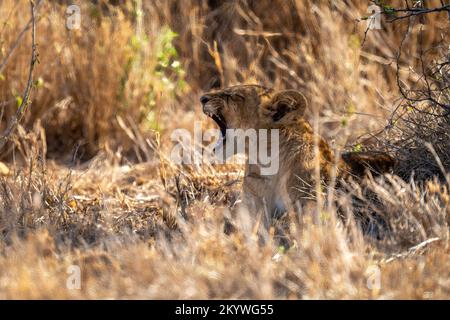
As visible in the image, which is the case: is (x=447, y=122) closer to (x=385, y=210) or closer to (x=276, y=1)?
(x=385, y=210)

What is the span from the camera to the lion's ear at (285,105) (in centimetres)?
470

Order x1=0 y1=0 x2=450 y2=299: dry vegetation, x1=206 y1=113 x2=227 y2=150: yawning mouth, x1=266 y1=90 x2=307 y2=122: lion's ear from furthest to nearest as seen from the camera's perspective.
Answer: x1=206 y1=113 x2=227 y2=150: yawning mouth, x1=266 y1=90 x2=307 y2=122: lion's ear, x1=0 y1=0 x2=450 y2=299: dry vegetation

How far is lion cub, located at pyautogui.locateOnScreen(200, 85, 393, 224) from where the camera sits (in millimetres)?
4742

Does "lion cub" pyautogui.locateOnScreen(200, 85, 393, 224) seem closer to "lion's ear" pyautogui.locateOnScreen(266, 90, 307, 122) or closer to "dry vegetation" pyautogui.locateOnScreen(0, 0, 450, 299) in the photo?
"lion's ear" pyautogui.locateOnScreen(266, 90, 307, 122)

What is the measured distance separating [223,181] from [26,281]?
2502 millimetres

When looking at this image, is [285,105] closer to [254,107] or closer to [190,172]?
[254,107]

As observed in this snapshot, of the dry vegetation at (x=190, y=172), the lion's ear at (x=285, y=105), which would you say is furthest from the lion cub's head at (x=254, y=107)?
the dry vegetation at (x=190, y=172)

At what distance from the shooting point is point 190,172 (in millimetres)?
6004

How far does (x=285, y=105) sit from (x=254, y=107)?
0.19 m

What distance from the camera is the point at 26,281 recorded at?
367cm

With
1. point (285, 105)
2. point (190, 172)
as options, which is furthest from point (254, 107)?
point (190, 172)

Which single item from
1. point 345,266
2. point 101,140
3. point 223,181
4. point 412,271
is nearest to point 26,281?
point 345,266

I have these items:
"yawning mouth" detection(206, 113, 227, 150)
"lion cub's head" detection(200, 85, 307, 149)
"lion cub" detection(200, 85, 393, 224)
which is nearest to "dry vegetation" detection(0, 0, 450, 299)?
"lion cub" detection(200, 85, 393, 224)
